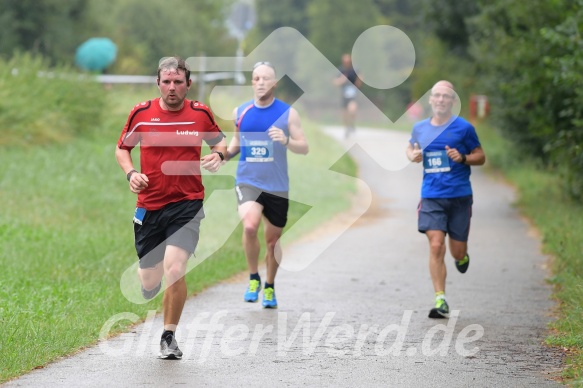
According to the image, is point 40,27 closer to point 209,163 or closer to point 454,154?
point 454,154

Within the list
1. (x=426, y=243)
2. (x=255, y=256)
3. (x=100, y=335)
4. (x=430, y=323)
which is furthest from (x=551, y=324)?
(x=426, y=243)

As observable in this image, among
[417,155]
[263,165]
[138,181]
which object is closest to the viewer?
[138,181]

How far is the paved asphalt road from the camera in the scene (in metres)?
7.43

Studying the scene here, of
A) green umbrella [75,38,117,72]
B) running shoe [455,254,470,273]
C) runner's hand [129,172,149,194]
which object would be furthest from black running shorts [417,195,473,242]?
→ green umbrella [75,38,117,72]

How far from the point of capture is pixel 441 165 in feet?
34.6

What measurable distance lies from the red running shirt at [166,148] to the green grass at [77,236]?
1.26 m

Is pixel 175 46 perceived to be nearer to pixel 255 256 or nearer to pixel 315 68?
pixel 315 68

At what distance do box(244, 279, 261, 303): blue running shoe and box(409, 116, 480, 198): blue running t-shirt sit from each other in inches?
68.8

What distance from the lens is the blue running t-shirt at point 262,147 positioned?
10641 millimetres

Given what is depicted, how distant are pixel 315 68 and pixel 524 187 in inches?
1414

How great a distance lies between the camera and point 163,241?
8.30m

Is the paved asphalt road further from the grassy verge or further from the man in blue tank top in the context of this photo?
the man in blue tank top

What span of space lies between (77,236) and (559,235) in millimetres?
6089

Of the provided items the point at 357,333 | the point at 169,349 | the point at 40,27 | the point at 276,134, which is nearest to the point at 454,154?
the point at 276,134
